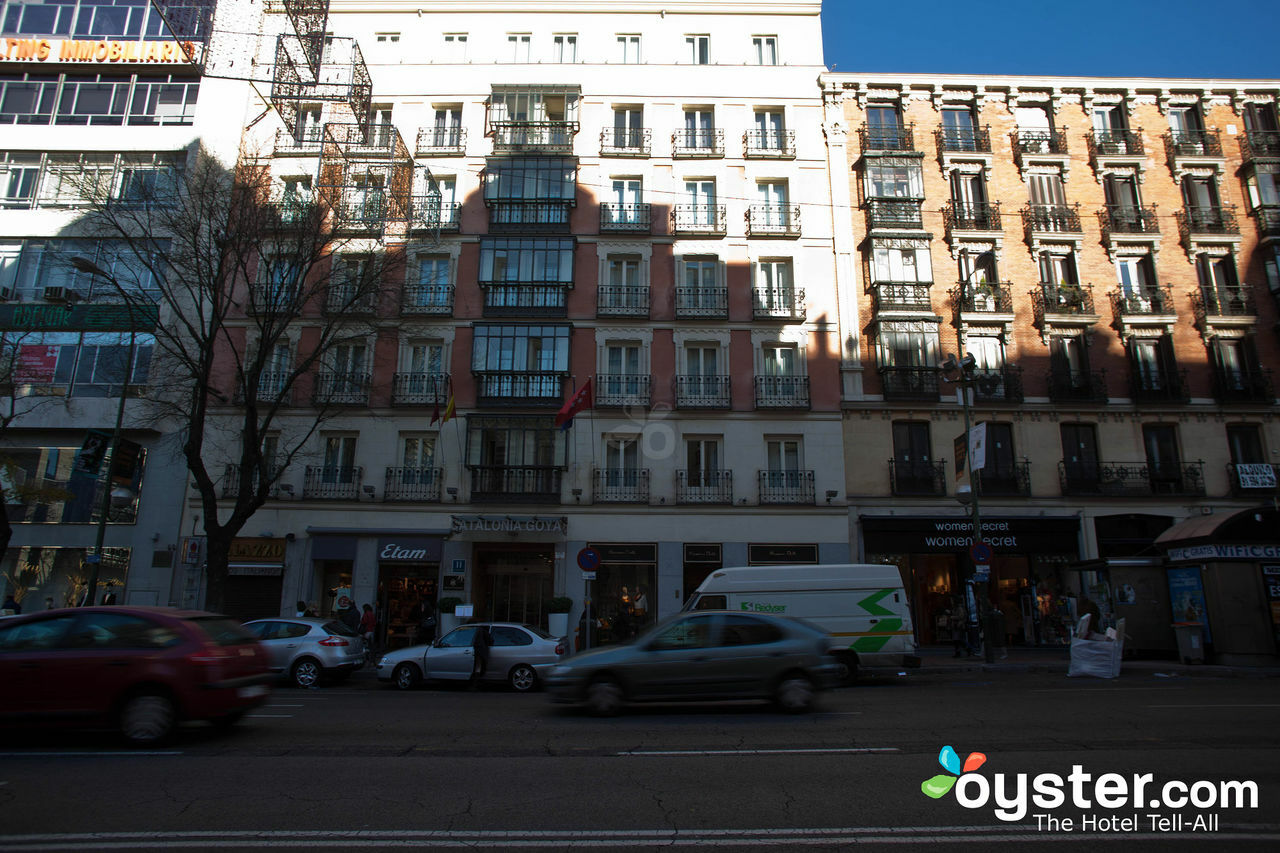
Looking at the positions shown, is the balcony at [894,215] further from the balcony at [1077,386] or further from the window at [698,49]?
the window at [698,49]

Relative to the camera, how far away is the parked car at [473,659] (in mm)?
15695

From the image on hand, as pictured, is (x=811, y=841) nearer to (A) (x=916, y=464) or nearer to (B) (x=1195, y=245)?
(A) (x=916, y=464)

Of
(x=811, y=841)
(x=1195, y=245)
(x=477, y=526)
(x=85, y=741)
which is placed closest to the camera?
(x=811, y=841)

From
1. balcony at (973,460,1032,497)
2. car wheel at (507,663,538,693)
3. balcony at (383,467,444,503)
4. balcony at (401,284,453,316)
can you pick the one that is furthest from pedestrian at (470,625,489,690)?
balcony at (973,460,1032,497)

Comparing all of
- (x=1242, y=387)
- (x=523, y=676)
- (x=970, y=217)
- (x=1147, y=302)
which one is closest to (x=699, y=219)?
(x=970, y=217)

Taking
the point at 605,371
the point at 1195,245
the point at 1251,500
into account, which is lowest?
the point at 1251,500

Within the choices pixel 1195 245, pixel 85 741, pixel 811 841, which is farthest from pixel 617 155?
pixel 811 841

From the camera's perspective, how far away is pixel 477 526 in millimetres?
23766

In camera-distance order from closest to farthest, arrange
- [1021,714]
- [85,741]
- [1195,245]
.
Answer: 1. [85,741]
2. [1021,714]
3. [1195,245]

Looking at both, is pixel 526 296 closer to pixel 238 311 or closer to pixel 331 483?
pixel 331 483

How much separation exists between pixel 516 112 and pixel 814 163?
11.7 metres

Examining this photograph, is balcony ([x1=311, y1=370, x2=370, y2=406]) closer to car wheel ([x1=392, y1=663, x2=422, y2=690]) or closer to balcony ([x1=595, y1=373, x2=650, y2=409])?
balcony ([x1=595, y1=373, x2=650, y2=409])

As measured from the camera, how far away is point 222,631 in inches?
355

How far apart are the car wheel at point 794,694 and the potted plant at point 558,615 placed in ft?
41.8
